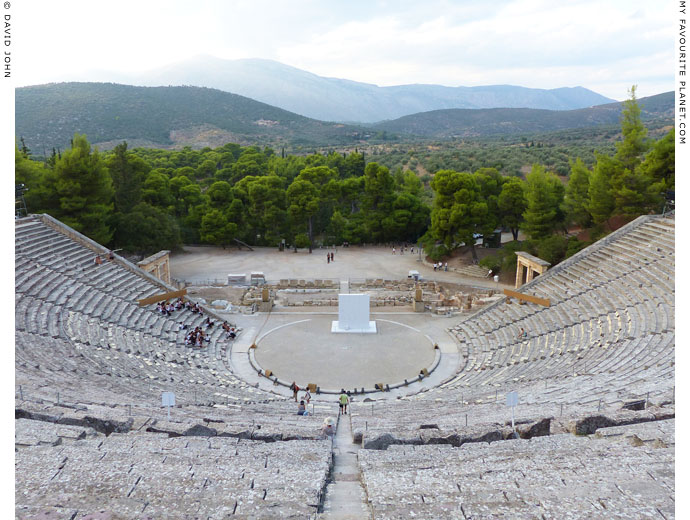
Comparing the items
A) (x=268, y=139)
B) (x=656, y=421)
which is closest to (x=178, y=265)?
(x=656, y=421)

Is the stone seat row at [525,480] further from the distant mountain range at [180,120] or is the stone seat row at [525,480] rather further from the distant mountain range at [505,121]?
the distant mountain range at [505,121]

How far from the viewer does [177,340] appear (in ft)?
62.7

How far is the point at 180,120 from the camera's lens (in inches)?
3844

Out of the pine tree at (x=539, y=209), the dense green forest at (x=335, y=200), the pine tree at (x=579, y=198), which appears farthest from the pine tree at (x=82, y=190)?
the pine tree at (x=579, y=198)

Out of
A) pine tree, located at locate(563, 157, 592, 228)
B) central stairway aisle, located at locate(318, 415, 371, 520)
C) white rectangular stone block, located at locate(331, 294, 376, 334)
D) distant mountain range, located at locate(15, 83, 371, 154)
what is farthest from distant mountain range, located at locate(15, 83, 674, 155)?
central stairway aisle, located at locate(318, 415, 371, 520)

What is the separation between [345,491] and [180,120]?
4015 inches

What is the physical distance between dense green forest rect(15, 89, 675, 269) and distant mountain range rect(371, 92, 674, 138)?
267ft

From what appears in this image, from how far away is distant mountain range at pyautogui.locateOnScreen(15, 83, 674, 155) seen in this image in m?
82.8

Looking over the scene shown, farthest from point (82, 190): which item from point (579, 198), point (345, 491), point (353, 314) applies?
point (579, 198)

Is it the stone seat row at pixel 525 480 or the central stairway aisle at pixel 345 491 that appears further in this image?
the central stairway aisle at pixel 345 491

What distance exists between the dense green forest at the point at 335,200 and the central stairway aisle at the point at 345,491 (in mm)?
22222

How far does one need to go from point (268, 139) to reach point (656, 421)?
3785 inches

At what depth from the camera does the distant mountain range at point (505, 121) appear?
406ft

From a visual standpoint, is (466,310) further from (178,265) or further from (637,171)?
(178,265)
